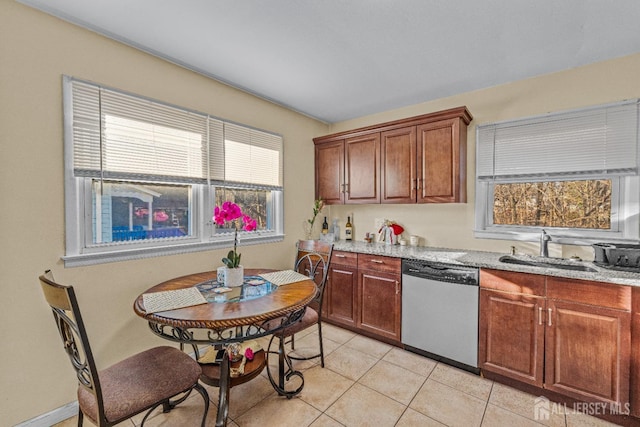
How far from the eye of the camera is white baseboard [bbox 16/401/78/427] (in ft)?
5.46

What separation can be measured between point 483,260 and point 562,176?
3.55 ft

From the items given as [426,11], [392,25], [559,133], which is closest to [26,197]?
[392,25]

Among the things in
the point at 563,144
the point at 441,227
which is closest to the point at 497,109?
the point at 563,144

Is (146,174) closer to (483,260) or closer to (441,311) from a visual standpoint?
(441,311)

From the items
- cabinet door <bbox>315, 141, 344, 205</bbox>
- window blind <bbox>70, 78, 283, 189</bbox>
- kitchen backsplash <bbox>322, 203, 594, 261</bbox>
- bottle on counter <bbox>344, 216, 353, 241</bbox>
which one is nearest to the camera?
window blind <bbox>70, 78, 283, 189</bbox>

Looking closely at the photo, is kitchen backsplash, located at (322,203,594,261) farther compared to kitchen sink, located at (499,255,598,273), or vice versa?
kitchen backsplash, located at (322,203,594,261)

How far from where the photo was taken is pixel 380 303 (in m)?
2.74

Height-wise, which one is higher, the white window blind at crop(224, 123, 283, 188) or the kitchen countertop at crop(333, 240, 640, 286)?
the white window blind at crop(224, 123, 283, 188)

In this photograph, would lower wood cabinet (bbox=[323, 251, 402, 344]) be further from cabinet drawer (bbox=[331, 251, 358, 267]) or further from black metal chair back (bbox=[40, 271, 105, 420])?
black metal chair back (bbox=[40, 271, 105, 420])

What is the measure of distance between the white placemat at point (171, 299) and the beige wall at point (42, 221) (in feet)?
1.73

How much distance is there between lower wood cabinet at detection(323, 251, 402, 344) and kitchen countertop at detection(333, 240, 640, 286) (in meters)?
0.10

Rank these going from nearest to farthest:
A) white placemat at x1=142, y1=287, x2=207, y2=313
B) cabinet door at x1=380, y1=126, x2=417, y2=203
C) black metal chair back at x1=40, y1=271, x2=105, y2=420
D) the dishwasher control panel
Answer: black metal chair back at x1=40, y1=271, x2=105, y2=420 < white placemat at x1=142, y1=287, x2=207, y2=313 < the dishwasher control panel < cabinet door at x1=380, y1=126, x2=417, y2=203

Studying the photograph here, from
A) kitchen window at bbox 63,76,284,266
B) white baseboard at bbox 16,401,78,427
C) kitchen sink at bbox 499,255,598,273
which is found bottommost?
white baseboard at bbox 16,401,78,427

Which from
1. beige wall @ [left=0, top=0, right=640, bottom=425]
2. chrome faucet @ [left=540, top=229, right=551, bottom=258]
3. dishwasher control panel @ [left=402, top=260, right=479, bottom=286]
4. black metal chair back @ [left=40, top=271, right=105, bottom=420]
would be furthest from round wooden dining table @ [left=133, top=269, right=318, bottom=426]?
chrome faucet @ [left=540, top=229, right=551, bottom=258]
